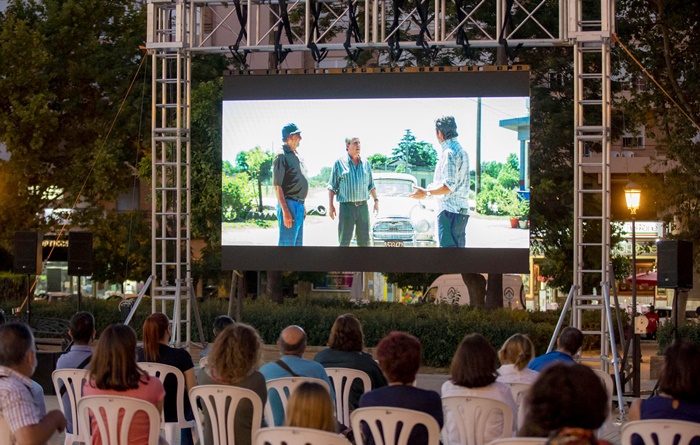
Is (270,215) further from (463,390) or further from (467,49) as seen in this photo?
(463,390)

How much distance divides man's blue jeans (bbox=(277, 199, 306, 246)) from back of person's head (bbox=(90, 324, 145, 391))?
839cm

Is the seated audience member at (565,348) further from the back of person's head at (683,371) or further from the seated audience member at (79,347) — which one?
Answer: the seated audience member at (79,347)

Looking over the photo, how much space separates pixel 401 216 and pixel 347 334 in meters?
6.72

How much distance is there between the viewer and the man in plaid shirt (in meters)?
13.3

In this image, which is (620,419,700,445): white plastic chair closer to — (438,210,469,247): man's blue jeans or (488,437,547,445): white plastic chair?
(488,437,547,445): white plastic chair

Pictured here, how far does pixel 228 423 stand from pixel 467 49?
8.31 metres

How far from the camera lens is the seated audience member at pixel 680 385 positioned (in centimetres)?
475

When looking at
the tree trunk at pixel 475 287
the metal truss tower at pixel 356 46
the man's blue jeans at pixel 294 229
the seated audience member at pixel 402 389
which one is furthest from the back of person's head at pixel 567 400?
the tree trunk at pixel 475 287

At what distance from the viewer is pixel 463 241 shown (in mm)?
13234

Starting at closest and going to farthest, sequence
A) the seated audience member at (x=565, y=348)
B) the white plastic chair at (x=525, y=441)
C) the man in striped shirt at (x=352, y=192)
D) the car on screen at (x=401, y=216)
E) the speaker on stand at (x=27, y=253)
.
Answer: the white plastic chair at (x=525, y=441) → the seated audience member at (x=565, y=348) → the car on screen at (x=401, y=216) → the man in striped shirt at (x=352, y=192) → the speaker on stand at (x=27, y=253)

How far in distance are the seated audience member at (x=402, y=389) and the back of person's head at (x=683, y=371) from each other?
120cm

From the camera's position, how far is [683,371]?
4.76 m

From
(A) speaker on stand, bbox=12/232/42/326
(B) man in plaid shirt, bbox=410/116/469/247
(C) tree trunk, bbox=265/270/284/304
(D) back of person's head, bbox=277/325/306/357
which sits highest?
(B) man in plaid shirt, bbox=410/116/469/247

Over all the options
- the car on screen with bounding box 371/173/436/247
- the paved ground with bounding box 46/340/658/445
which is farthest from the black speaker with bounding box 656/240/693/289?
the car on screen with bounding box 371/173/436/247
